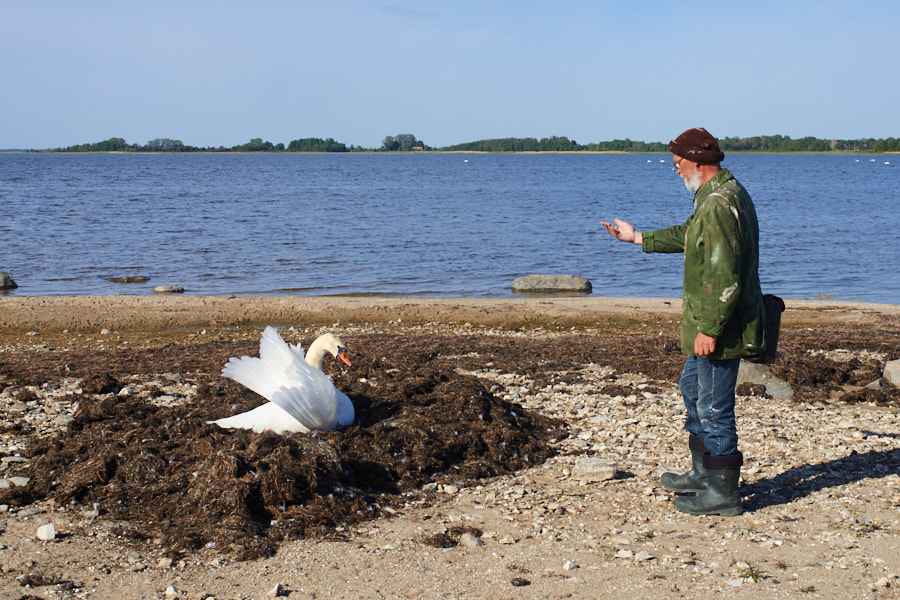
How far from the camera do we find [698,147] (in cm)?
550

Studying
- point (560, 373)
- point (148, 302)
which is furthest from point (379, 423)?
point (148, 302)

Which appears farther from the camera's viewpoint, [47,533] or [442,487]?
[442,487]

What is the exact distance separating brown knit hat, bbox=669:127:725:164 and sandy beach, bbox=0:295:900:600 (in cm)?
257

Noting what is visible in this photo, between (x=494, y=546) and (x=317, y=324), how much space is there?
1133cm

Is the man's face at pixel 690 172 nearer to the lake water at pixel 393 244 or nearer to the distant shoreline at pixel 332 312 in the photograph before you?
the distant shoreline at pixel 332 312

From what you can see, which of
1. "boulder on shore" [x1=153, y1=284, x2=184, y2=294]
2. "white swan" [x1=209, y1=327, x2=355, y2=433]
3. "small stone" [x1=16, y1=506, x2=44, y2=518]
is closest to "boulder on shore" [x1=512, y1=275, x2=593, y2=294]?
"boulder on shore" [x1=153, y1=284, x2=184, y2=294]

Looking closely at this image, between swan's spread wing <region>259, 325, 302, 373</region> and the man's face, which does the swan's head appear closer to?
swan's spread wing <region>259, 325, 302, 373</region>

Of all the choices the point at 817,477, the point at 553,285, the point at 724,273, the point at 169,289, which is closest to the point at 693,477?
the point at 817,477

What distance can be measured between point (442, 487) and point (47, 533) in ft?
9.47

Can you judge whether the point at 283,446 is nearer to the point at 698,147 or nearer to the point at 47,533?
the point at 47,533

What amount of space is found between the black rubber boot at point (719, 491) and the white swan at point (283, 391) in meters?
3.00

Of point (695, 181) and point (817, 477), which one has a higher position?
point (695, 181)

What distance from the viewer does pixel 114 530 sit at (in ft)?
18.7

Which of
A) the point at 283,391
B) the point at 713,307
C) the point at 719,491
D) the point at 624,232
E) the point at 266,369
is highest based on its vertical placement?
the point at 624,232
